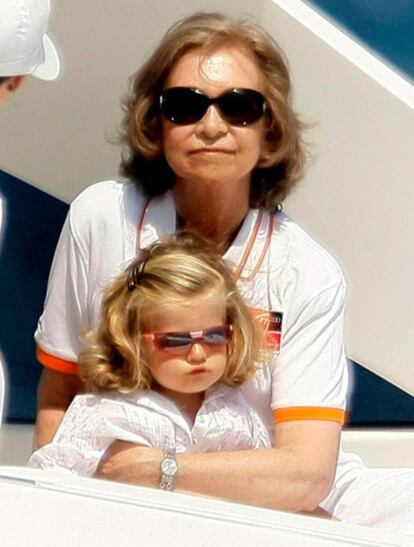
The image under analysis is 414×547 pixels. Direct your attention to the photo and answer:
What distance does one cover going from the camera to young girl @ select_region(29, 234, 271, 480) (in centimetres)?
169

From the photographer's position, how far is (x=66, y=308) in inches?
74.3

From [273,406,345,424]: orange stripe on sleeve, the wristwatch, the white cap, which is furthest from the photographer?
[273,406,345,424]: orange stripe on sleeve

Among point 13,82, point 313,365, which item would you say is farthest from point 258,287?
point 13,82

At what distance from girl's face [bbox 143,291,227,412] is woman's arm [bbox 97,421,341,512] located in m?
0.09

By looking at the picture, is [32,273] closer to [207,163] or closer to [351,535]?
[207,163]

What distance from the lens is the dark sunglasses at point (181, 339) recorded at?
168 centimetres

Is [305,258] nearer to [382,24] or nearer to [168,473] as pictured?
[168,473]

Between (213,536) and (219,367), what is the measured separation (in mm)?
491

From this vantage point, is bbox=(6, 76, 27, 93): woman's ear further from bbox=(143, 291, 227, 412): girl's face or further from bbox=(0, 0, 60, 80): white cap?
bbox=(143, 291, 227, 412): girl's face

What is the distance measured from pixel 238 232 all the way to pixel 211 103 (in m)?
0.18

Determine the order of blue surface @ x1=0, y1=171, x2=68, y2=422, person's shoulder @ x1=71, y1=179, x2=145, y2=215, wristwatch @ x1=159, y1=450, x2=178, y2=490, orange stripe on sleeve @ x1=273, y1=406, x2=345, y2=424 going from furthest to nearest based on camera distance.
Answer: blue surface @ x1=0, y1=171, x2=68, y2=422 → person's shoulder @ x1=71, y1=179, x2=145, y2=215 → orange stripe on sleeve @ x1=273, y1=406, x2=345, y2=424 → wristwatch @ x1=159, y1=450, x2=178, y2=490

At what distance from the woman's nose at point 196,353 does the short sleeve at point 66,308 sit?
0.24 meters

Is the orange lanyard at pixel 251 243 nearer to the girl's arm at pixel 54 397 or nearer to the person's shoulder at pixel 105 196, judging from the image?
the person's shoulder at pixel 105 196

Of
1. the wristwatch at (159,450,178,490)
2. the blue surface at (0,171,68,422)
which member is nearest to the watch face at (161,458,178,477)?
the wristwatch at (159,450,178,490)
